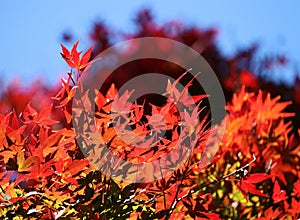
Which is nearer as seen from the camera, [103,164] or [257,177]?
[103,164]

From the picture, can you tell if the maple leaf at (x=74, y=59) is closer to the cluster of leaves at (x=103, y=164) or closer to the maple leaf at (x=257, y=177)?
the cluster of leaves at (x=103, y=164)

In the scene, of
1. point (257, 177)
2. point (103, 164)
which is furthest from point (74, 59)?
point (257, 177)

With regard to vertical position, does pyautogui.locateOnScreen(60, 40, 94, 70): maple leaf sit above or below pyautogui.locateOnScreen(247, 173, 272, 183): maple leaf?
above

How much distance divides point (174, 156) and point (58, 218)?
0.38 m

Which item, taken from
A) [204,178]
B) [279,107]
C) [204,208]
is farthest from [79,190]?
[279,107]

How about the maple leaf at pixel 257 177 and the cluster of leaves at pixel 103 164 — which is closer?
the cluster of leaves at pixel 103 164

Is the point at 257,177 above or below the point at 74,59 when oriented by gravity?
below

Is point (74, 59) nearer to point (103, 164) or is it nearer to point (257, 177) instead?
point (103, 164)

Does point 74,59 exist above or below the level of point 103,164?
above

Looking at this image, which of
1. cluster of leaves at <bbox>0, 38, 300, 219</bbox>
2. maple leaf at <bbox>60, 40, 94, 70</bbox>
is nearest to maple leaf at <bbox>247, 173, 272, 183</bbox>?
cluster of leaves at <bbox>0, 38, 300, 219</bbox>

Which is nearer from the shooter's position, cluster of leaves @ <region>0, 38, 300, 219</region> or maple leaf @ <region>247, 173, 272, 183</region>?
cluster of leaves @ <region>0, 38, 300, 219</region>

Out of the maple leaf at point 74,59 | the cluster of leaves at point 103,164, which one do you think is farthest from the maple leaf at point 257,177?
the maple leaf at point 74,59

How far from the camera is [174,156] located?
1.65 m

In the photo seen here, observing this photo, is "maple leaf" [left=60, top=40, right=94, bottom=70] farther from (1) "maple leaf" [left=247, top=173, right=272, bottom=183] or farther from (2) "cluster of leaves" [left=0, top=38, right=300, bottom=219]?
(1) "maple leaf" [left=247, top=173, right=272, bottom=183]
